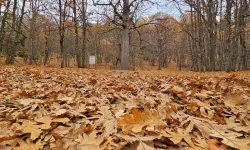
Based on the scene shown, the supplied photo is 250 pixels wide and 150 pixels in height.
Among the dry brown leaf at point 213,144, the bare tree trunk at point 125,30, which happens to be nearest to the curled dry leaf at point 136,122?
the dry brown leaf at point 213,144

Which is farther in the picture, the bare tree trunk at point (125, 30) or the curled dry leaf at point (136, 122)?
the bare tree trunk at point (125, 30)

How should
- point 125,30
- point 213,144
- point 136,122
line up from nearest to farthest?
1. point 213,144
2. point 136,122
3. point 125,30

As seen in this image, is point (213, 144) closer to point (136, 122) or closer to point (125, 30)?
point (136, 122)

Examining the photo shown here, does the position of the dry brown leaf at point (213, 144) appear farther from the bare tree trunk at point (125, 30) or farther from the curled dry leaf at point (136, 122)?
the bare tree trunk at point (125, 30)

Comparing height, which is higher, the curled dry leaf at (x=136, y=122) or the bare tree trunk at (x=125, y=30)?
the bare tree trunk at (x=125, y=30)

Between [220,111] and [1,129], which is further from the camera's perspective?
[220,111]

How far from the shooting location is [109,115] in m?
1.47

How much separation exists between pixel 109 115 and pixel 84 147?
561 mm

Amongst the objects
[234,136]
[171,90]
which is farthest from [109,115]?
[171,90]

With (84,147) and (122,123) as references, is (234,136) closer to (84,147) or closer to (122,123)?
(122,123)

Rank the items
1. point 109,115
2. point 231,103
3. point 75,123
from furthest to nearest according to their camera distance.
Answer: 1. point 231,103
2. point 109,115
3. point 75,123

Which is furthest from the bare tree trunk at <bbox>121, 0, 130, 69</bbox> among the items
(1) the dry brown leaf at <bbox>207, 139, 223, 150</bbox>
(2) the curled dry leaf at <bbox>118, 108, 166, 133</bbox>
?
(1) the dry brown leaf at <bbox>207, 139, 223, 150</bbox>

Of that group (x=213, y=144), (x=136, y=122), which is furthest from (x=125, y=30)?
(x=213, y=144)

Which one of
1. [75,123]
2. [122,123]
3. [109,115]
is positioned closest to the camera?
[122,123]
